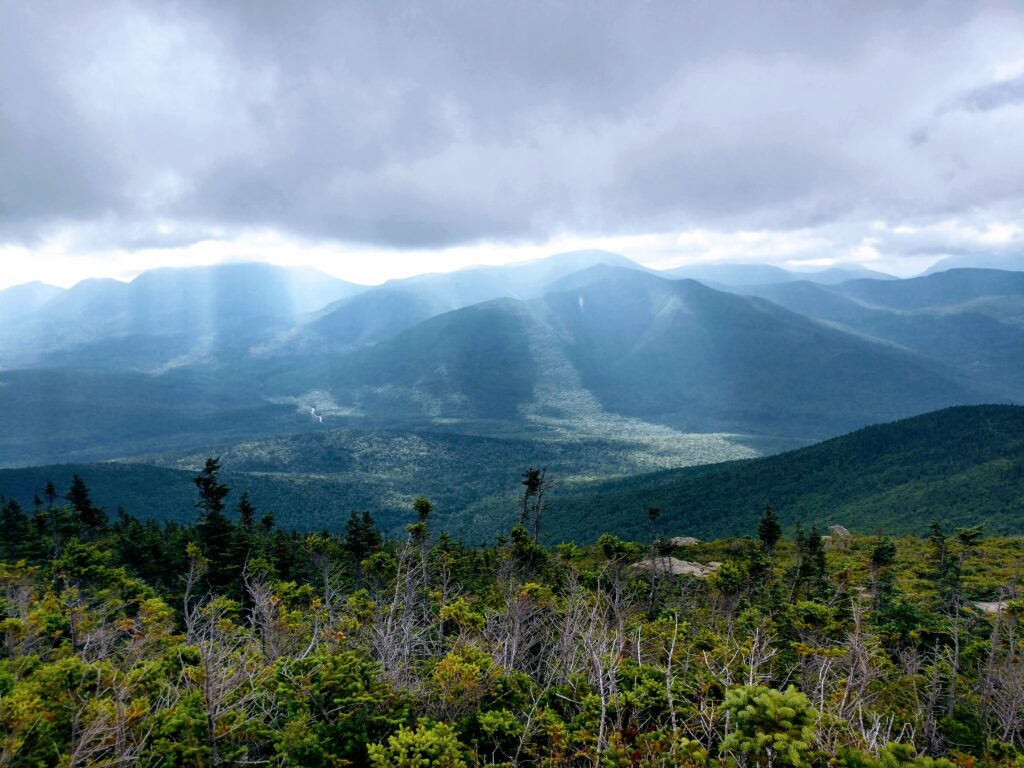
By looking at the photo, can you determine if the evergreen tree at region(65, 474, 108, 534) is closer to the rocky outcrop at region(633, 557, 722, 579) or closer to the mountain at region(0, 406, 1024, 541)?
the rocky outcrop at region(633, 557, 722, 579)

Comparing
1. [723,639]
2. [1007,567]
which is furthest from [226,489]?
[1007,567]

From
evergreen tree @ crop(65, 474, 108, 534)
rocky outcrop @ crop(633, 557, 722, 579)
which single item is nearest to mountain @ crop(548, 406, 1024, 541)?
rocky outcrop @ crop(633, 557, 722, 579)

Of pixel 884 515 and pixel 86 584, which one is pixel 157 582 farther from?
pixel 884 515

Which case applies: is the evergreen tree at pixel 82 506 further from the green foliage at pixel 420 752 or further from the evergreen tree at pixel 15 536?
the green foliage at pixel 420 752

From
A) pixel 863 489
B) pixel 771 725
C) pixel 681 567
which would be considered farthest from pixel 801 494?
pixel 771 725

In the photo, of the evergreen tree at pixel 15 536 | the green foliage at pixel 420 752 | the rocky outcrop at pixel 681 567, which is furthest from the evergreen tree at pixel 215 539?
the rocky outcrop at pixel 681 567

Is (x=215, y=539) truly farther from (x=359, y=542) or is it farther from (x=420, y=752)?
(x=420, y=752)
